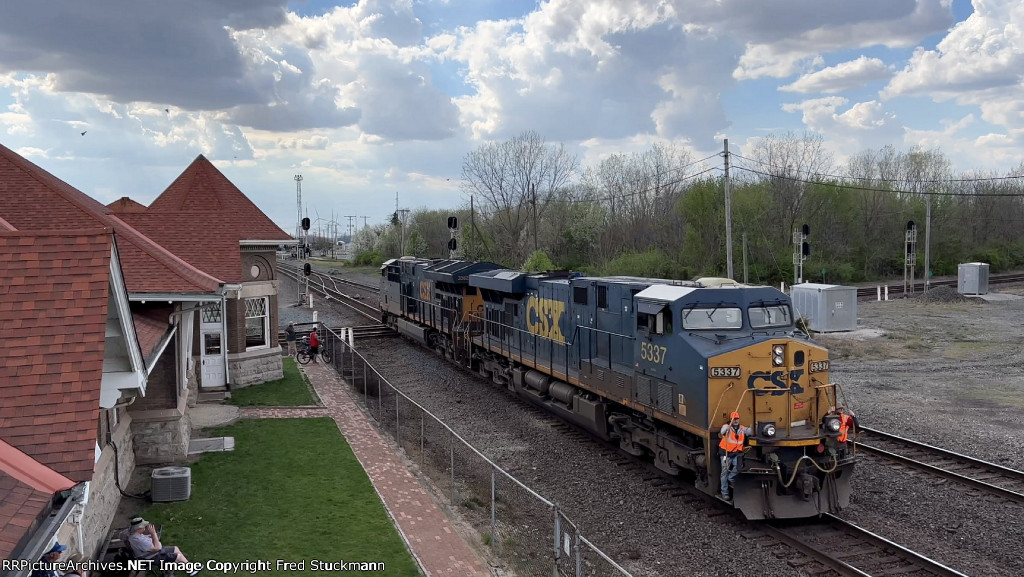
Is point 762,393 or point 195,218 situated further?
point 195,218

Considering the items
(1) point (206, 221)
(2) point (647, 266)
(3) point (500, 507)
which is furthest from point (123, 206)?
(2) point (647, 266)

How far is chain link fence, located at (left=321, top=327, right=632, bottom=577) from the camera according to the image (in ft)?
34.1

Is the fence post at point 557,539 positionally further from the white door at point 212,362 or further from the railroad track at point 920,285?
the railroad track at point 920,285

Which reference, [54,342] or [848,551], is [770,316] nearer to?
[848,551]

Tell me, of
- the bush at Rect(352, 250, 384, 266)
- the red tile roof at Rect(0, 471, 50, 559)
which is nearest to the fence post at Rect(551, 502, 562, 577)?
the red tile roof at Rect(0, 471, 50, 559)

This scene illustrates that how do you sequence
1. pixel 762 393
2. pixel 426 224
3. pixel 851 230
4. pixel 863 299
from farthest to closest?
pixel 426 224 → pixel 851 230 → pixel 863 299 → pixel 762 393

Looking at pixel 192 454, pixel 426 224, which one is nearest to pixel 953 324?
pixel 192 454

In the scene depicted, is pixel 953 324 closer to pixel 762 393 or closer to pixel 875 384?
pixel 875 384

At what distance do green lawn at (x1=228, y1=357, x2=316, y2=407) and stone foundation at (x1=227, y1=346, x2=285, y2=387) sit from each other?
0.77 feet

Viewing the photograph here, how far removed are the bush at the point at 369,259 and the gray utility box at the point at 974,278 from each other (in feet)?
230

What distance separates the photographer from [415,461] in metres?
16.3

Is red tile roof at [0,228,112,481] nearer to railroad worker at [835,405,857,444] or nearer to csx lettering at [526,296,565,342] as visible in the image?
railroad worker at [835,405,857,444]

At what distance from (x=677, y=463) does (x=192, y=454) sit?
10.2 metres

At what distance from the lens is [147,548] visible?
9109 mm
